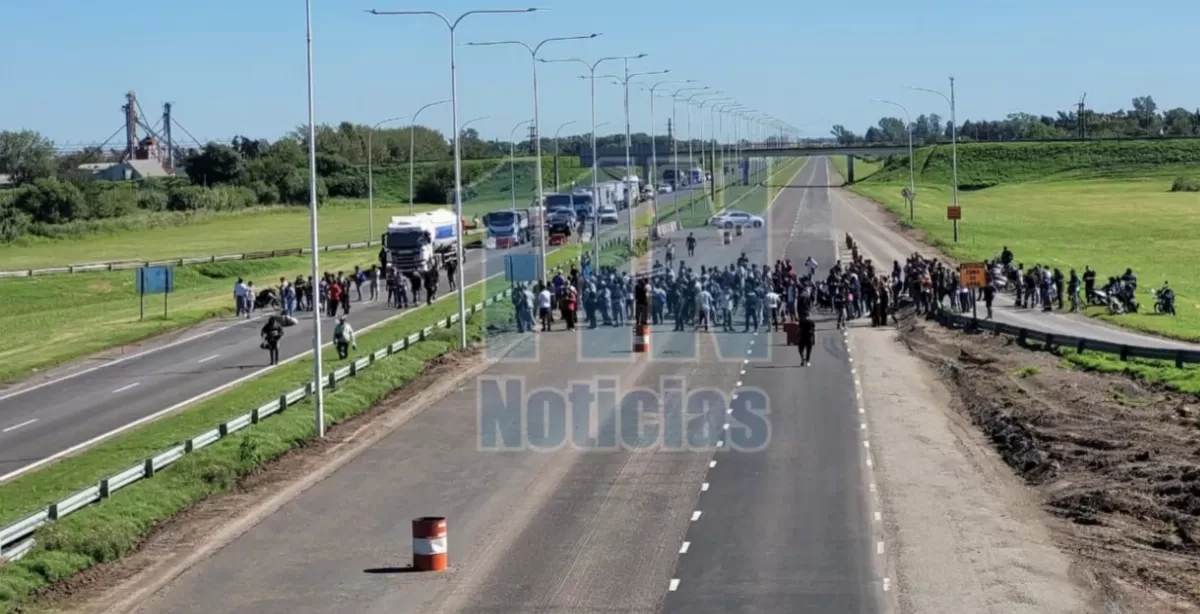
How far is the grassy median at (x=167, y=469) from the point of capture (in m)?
21.1

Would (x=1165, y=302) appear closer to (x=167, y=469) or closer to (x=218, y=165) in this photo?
(x=167, y=469)

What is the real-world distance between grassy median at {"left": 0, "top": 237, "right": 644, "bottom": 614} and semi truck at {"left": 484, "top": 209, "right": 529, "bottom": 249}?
45.8 metres

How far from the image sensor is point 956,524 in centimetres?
2303

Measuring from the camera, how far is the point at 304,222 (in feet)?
440

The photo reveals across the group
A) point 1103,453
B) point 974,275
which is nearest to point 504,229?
point 974,275

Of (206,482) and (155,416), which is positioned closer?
(206,482)

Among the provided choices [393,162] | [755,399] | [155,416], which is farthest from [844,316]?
[393,162]

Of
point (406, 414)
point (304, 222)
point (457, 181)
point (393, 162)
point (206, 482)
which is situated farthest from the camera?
point (393, 162)

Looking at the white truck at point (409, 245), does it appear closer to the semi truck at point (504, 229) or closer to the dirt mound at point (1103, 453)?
the semi truck at point (504, 229)

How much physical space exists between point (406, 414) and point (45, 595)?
1522 cm

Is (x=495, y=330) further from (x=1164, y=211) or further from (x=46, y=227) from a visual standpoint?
(x=1164, y=211)

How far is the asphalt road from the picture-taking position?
19484mm

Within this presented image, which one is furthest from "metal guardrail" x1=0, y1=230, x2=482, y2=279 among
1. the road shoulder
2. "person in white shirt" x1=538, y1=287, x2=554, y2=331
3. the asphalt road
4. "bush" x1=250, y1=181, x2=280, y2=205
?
"bush" x1=250, y1=181, x2=280, y2=205

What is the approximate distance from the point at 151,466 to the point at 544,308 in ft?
78.7
